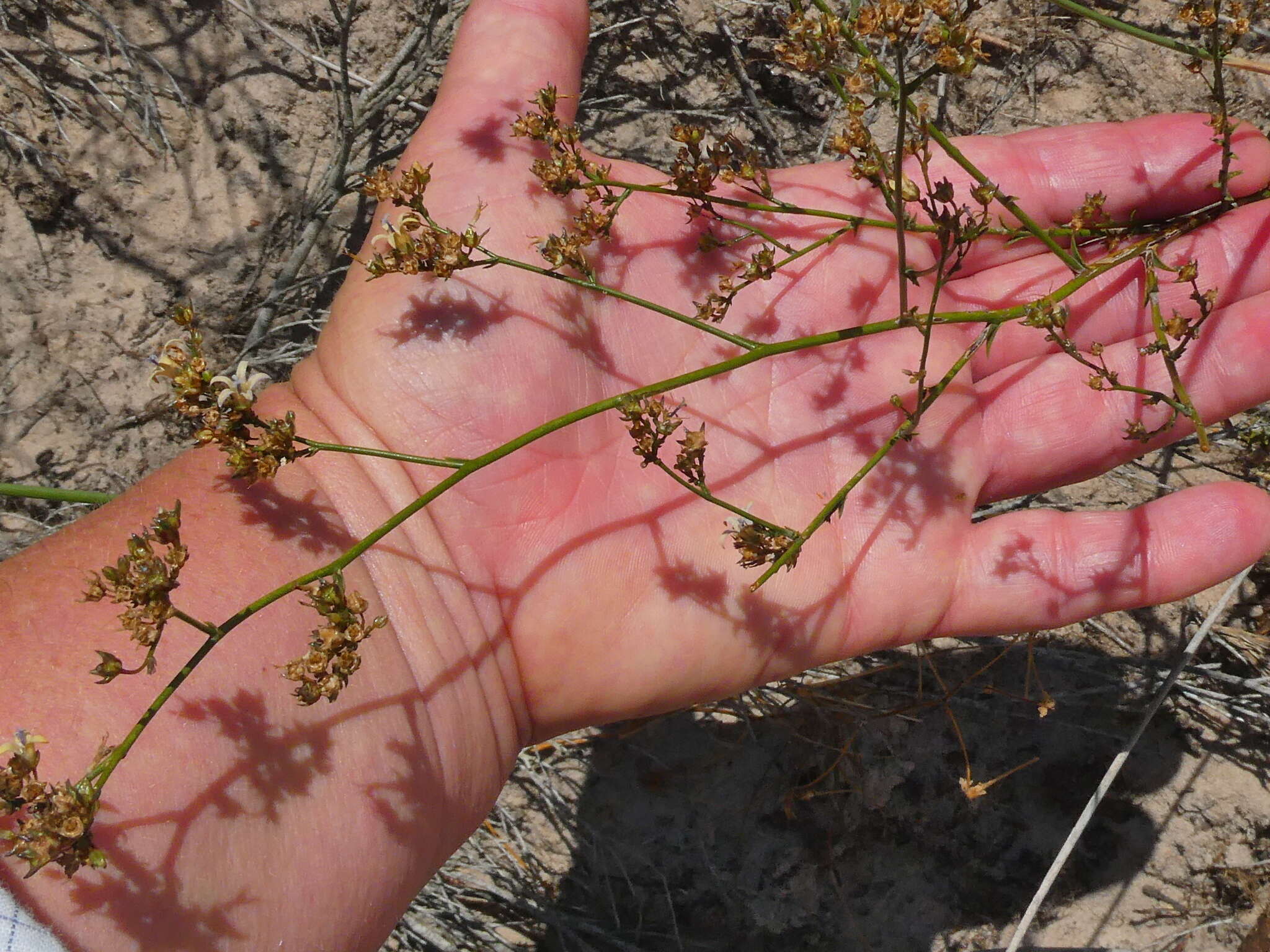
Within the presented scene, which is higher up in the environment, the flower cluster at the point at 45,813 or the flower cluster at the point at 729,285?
the flower cluster at the point at 729,285

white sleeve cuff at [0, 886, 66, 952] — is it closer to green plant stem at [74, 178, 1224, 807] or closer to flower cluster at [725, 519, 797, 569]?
green plant stem at [74, 178, 1224, 807]

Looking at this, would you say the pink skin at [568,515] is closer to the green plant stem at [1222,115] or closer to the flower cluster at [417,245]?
the green plant stem at [1222,115]

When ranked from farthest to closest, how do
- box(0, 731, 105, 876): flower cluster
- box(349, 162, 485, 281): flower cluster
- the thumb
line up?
the thumb < box(349, 162, 485, 281): flower cluster < box(0, 731, 105, 876): flower cluster

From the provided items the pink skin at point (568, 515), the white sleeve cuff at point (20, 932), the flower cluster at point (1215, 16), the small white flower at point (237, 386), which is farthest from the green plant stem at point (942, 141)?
the white sleeve cuff at point (20, 932)

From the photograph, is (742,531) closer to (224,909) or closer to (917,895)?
(224,909)

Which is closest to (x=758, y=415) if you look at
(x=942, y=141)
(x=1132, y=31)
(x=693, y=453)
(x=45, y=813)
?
(x=693, y=453)

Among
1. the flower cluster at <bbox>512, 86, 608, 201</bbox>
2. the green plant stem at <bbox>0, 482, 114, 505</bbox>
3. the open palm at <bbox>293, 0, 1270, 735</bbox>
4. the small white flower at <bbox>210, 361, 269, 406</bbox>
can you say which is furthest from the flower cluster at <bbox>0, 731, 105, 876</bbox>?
the flower cluster at <bbox>512, 86, 608, 201</bbox>
